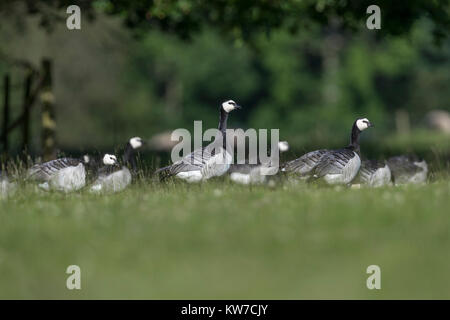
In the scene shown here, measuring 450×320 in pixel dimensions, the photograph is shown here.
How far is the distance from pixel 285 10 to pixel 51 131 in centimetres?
862

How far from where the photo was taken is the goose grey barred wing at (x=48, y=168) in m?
16.3

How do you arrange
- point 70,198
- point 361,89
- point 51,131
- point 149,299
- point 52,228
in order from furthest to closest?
point 361,89 < point 51,131 < point 70,198 < point 52,228 < point 149,299

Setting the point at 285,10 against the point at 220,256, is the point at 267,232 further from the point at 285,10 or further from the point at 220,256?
the point at 285,10

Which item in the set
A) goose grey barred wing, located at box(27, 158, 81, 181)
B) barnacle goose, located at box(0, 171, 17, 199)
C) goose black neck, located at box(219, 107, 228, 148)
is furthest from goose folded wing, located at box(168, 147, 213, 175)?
barnacle goose, located at box(0, 171, 17, 199)

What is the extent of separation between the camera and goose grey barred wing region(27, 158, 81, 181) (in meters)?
16.3

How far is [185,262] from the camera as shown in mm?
10117

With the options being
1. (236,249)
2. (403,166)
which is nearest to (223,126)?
(403,166)

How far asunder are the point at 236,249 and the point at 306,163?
6.17 meters

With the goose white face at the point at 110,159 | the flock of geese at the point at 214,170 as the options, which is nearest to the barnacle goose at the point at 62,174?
the flock of geese at the point at 214,170

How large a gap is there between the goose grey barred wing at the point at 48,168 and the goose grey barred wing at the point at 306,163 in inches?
185

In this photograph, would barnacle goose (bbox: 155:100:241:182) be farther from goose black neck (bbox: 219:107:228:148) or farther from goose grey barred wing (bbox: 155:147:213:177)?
goose black neck (bbox: 219:107:228:148)

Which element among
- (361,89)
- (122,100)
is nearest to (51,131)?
(122,100)

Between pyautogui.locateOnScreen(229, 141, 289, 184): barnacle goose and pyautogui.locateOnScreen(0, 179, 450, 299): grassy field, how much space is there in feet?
13.3

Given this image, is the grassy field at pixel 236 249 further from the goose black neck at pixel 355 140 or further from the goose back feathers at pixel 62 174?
the goose black neck at pixel 355 140
